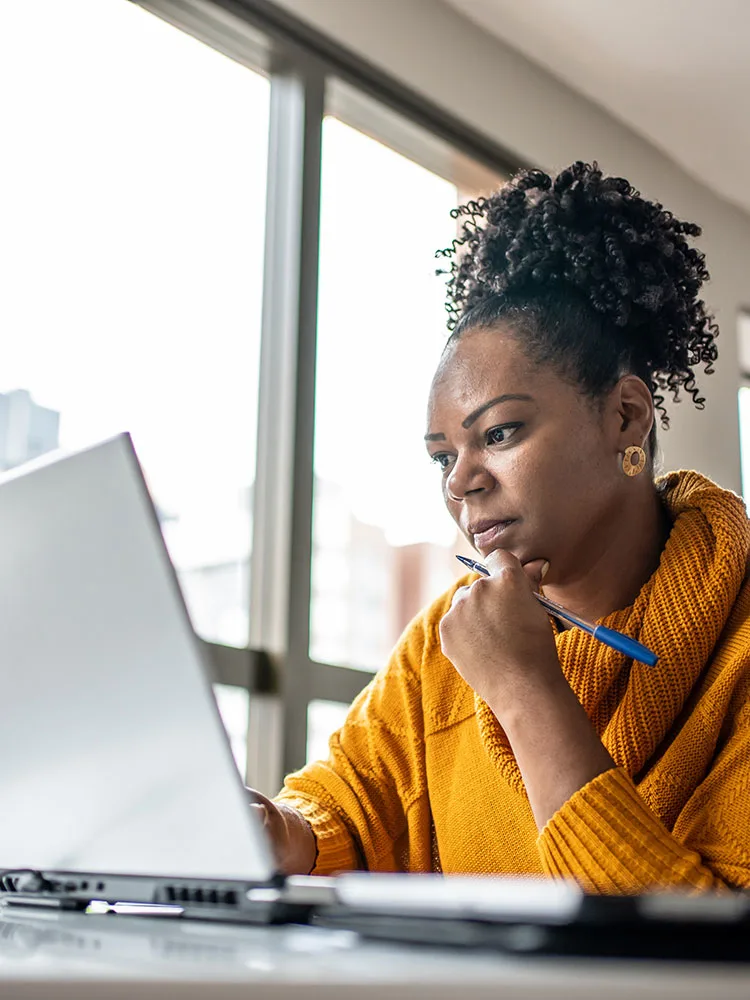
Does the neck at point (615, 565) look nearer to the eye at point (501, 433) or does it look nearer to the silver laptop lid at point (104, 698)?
the eye at point (501, 433)

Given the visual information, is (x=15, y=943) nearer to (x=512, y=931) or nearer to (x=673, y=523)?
(x=512, y=931)

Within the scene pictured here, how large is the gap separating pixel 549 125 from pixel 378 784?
243 centimetres

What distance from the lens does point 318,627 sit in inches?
101

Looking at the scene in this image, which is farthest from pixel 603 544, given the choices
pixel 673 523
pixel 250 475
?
pixel 250 475

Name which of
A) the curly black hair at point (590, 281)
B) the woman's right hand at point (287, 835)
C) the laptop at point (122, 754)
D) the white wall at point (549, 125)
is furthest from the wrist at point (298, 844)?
the white wall at point (549, 125)

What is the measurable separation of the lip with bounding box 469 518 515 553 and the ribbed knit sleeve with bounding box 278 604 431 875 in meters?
0.19

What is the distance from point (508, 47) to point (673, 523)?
220cm

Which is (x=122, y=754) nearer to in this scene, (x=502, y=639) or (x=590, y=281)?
(x=502, y=639)

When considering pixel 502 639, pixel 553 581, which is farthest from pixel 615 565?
pixel 502 639

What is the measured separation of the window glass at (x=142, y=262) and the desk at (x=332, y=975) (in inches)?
67.0

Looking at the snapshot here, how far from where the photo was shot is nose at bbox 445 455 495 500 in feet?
4.41

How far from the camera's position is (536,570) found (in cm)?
131

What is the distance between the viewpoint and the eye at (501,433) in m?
1.34

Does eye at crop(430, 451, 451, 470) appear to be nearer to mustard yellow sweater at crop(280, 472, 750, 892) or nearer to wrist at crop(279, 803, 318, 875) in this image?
mustard yellow sweater at crop(280, 472, 750, 892)
